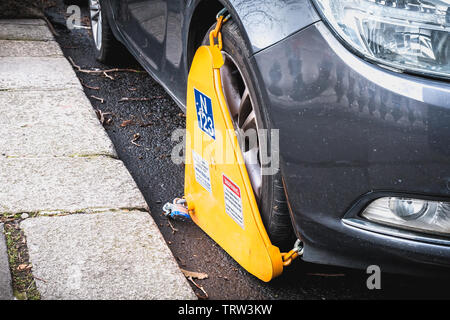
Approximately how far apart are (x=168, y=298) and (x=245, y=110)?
68cm

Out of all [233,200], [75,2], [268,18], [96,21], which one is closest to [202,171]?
[233,200]

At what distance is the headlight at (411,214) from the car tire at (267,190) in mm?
274

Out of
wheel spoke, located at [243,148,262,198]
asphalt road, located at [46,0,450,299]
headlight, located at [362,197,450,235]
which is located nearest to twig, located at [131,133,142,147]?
asphalt road, located at [46,0,450,299]

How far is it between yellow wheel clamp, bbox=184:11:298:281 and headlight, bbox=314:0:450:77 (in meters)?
0.55

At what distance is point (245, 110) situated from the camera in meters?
1.92

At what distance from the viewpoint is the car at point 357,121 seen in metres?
1.41

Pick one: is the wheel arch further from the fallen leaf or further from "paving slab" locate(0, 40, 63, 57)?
"paving slab" locate(0, 40, 63, 57)

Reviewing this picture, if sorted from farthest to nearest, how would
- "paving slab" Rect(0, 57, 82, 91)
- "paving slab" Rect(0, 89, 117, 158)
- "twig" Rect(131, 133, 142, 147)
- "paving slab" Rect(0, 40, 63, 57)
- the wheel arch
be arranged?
"paving slab" Rect(0, 40, 63, 57)
"paving slab" Rect(0, 57, 82, 91)
"twig" Rect(131, 133, 142, 147)
"paving slab" Rect(0, 89, 117, 158)
the wheel arch

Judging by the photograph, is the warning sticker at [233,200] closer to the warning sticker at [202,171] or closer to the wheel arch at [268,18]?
the warning sticker at [202,171]

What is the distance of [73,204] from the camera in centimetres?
221

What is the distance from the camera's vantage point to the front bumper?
4.57 feet

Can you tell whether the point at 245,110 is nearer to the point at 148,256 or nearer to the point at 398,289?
the point at 148,256

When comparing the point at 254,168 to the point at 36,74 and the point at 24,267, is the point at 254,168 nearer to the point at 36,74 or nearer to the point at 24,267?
the point at 24,267

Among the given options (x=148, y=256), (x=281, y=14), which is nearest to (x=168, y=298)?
(x=148, y=256)
